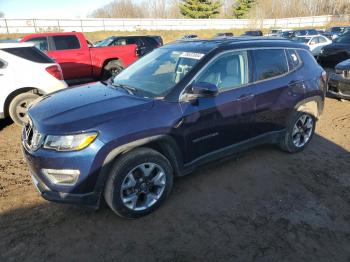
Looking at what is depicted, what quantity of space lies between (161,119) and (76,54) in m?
7.24

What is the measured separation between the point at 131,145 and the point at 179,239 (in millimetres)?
1036

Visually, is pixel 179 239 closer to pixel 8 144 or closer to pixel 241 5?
pixel 8 144

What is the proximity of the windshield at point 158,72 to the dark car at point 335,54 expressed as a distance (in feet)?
29.3

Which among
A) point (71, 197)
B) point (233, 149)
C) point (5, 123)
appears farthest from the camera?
point (5, 123)

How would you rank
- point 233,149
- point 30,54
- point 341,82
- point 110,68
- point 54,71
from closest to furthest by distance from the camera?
point 233,149, point 30,54, point 54,71, point 341,82, point 110,68

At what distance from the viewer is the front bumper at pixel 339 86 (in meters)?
7.27

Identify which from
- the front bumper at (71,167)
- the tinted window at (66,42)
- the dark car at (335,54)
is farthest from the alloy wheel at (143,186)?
the dark car at (335,54)

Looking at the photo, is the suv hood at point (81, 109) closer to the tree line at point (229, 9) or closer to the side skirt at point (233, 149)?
the side skirt at point (233, 149)

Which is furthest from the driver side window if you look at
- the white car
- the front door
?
the white car

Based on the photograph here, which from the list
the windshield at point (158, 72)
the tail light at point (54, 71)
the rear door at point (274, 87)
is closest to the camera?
the windshield at point (158, 72)

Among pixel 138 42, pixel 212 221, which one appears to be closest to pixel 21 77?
pixel 212 221

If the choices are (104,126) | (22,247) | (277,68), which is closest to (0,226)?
(22,247)

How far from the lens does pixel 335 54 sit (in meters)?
11.1

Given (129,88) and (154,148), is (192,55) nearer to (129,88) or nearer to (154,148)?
(129,88)
